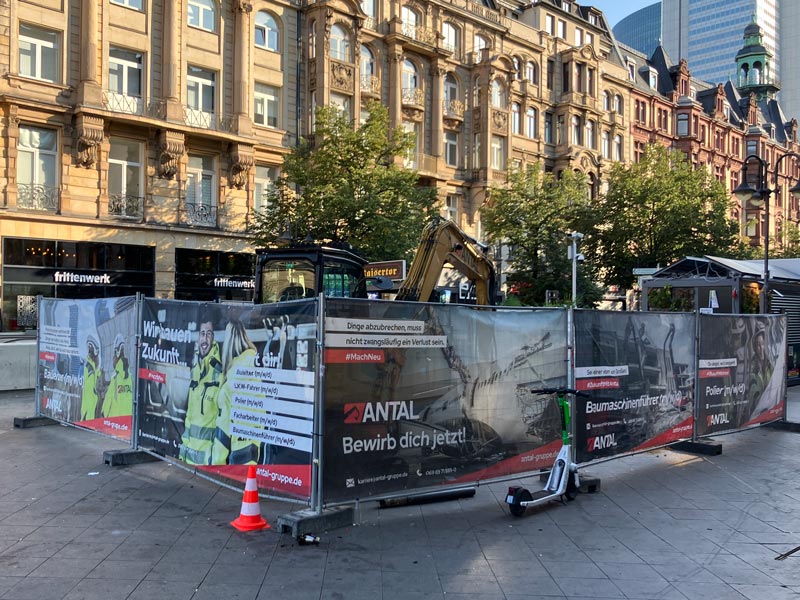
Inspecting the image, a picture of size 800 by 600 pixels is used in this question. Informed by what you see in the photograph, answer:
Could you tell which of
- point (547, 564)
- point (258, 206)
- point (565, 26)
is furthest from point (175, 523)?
point (565, 26)

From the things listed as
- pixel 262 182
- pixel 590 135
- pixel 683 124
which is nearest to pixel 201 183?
pixel 262 182

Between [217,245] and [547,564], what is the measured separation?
2419cm

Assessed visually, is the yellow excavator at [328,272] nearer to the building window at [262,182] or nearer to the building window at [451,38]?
the building window at [262,182]

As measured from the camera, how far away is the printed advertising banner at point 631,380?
8.33m

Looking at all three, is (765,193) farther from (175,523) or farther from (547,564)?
(175,523)

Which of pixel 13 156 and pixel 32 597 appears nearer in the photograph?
pixel 32 597

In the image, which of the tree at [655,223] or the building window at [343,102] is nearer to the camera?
the building window at [343,102]

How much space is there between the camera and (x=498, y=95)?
133ft

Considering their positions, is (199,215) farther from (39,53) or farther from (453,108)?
(453,108)

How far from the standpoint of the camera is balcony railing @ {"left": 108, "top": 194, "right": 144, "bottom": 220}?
84.3ft

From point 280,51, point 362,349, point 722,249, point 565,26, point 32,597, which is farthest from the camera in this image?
point 565,26

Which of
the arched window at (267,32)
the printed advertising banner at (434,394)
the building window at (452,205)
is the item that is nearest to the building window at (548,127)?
the building window at (452,205)

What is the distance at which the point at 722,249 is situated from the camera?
121ft

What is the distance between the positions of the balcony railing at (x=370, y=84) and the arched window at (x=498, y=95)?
8955 millimetres
